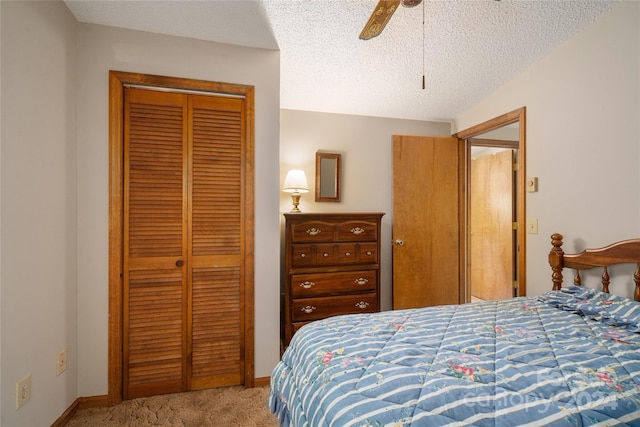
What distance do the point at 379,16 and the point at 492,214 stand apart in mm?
3487

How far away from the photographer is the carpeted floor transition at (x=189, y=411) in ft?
5.96

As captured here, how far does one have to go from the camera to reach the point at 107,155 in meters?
2.00

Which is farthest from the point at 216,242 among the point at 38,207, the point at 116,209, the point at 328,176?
the point at 328,176

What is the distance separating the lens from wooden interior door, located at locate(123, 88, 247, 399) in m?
2.06

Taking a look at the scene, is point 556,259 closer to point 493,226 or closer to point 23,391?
point 493,226

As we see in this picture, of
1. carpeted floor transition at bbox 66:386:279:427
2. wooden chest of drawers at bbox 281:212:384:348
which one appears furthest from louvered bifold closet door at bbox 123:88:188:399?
wooden chest of drawers at bbox 281:212:384:348

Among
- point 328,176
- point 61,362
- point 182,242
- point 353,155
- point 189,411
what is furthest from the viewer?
point 353,155

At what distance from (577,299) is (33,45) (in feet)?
10.6

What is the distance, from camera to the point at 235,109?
224 centimetres

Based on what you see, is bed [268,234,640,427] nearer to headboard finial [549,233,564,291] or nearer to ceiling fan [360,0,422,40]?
headboard finial [549,233,564,291]

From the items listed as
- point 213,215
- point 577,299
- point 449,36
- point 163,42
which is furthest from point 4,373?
point 449,36

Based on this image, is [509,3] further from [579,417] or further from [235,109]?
[579,417]

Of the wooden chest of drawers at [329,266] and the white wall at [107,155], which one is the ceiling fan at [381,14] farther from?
the wooden chest of drawers at [329,266]

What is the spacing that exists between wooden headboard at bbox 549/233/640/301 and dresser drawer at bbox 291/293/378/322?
4.43 ft
